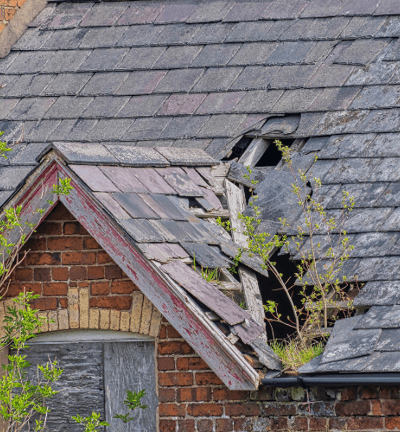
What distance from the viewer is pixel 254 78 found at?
22.2 feet

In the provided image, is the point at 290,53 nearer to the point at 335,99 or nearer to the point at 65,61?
the point at 335,99

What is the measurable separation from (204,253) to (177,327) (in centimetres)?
61

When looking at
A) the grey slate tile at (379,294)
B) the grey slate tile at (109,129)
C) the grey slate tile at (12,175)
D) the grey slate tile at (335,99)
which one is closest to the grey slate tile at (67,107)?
the grey slate tile at (109,129)

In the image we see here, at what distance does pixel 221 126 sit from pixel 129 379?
8.22ft

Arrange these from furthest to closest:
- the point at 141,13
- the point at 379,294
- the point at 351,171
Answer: the point at 141,13 → the point at 351,171 → the point at 379,294

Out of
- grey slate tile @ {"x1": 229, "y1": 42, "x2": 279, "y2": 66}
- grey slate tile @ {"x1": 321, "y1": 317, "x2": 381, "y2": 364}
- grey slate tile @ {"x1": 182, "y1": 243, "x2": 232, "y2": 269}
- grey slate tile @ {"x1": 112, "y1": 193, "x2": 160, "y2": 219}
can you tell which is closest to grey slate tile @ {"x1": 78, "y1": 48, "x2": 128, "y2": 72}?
grey slate tile @ {"x1": 229, "y1": 42, "x2": 279, "y2": 66}

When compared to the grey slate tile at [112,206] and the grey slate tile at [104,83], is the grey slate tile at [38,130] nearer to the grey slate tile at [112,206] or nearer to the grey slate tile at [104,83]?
the grey slate tile at [104,83]

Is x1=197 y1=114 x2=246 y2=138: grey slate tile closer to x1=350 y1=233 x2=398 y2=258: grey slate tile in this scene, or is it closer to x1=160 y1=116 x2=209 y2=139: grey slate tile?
x1=160 y1=116 x2=209 y2=139: grey slate tile

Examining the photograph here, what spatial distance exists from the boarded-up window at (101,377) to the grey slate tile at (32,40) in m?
3.73

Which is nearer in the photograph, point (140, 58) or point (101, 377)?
point (101, 377)

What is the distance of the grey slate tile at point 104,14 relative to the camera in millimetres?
7762

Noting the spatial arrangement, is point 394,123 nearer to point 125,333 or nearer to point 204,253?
point 204,253

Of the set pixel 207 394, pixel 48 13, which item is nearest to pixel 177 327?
pixel 207 394

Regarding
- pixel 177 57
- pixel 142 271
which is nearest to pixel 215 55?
pixel 177 57
